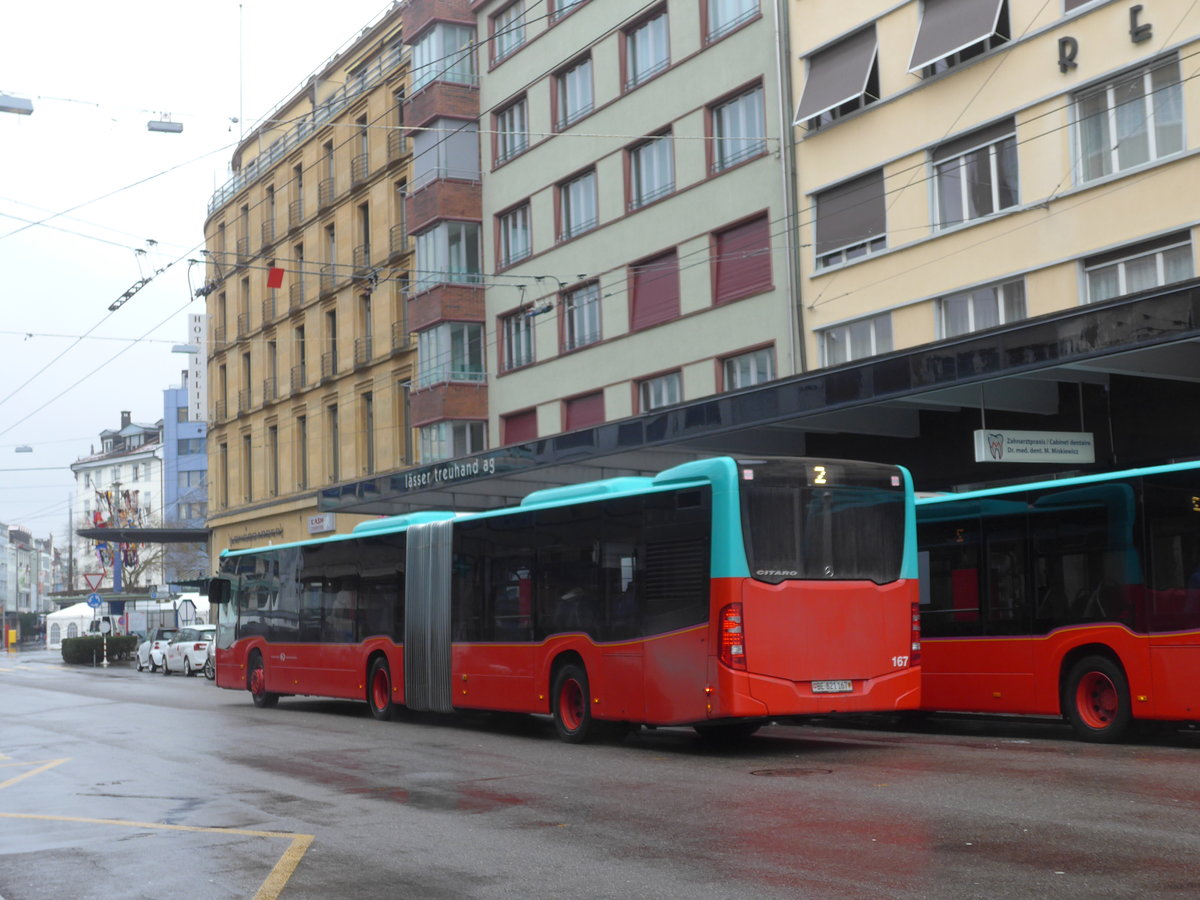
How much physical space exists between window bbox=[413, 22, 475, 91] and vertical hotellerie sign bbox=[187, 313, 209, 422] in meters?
24.9

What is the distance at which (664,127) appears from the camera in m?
35.0

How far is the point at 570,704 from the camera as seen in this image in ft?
56.6

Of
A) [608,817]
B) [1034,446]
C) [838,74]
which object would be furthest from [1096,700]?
[838,74]

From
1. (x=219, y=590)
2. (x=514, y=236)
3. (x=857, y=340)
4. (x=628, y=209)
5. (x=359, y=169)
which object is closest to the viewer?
(x=219, y=590)

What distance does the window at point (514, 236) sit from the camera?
1620 inches

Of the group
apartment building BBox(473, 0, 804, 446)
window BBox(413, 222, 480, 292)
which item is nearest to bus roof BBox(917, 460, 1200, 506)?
apartment building BBox(473, 0, 804, 446)

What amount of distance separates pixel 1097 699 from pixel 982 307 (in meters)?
11.7

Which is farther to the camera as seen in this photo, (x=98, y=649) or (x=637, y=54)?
(x=98, y=649)

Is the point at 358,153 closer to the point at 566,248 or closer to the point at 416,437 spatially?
the point at 416,437

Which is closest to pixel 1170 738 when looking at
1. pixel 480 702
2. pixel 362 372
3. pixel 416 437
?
pixel 480 702

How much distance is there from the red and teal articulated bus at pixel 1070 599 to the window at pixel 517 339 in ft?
77.3

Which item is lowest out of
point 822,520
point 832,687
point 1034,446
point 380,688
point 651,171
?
point 380,688

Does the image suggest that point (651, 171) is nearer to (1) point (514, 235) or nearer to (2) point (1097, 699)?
(1) point (514, 235)

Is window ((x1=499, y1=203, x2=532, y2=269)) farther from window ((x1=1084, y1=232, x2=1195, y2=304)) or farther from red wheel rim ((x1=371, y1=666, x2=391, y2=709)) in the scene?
red wheel rim ((x1=371, y1=666, x2=391, y2=709))
